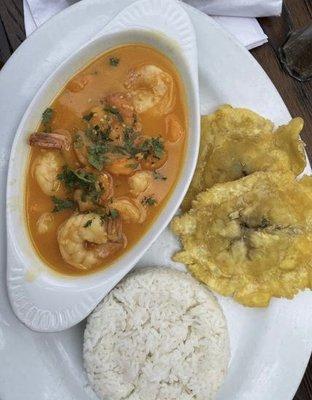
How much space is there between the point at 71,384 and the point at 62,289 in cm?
53

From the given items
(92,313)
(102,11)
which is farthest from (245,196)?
(102,11)

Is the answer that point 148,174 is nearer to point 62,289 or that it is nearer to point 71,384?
point 62,289

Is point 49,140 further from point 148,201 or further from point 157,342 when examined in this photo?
point 157,342

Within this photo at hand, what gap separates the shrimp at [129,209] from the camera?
7.82ft

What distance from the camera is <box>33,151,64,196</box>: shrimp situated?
238cm

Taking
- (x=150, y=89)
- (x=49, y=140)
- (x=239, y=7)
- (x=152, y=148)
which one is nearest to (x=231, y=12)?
(x=239, y=7)

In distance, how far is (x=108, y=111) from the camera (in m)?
2.41

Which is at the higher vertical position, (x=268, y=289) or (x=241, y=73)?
(x=241, y=73)

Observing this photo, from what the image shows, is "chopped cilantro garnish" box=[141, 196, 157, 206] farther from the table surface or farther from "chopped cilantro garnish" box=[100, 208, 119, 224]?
the table surface

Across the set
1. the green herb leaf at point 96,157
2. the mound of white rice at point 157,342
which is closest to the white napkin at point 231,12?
the green herb leaf at point 96,157

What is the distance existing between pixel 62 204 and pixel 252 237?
0.77m

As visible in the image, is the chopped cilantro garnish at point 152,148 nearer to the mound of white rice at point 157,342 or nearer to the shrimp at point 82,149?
the shrimp at point 82,149

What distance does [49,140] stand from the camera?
2.37 meters

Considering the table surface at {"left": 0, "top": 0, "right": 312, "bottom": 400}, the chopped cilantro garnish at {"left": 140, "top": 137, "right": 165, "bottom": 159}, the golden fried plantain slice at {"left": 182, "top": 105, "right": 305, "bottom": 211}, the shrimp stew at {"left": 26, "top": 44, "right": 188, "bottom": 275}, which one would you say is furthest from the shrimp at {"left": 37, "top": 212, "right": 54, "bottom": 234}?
the table surface at {"left": 0, "top": 0, "right": 312, "bottom": 400}
